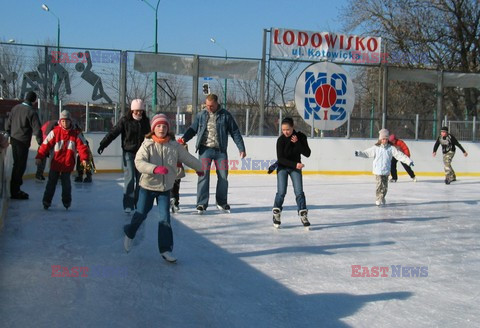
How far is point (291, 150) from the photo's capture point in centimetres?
621

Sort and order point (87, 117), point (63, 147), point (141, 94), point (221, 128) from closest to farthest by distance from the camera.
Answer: point (63, 147)
point (221, 128)
point (87, 117)
point (141, 94)

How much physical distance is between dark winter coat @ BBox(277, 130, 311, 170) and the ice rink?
0.78m

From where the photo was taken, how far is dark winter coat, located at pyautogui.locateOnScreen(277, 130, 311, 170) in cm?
620

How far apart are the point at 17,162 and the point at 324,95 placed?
398 inches

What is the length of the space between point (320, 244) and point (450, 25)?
2271 cm

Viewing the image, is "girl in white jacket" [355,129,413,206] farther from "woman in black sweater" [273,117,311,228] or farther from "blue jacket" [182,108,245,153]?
"woman in black sweater" [273,117,311,228]

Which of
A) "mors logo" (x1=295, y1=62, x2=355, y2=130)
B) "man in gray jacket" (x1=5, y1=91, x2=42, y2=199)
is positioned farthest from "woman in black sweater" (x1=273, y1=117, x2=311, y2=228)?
"mors logo" (x1=295, y1=62, x2=355, y2=130)

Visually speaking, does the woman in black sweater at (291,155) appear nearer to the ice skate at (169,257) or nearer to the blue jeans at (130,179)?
the blue jeans at (130,179)

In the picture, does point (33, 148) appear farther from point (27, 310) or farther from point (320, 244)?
point (27, 310)

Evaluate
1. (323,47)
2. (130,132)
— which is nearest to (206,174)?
(130,132)

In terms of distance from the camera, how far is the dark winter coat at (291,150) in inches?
244

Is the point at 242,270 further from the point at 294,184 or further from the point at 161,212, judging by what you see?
the point at 294,184

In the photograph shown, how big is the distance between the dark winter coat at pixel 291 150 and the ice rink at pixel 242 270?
78cm

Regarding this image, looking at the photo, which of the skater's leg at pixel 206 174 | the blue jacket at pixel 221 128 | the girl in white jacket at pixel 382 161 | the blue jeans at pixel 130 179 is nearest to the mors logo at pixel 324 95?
the girl in white jacket at pixel 382 161
